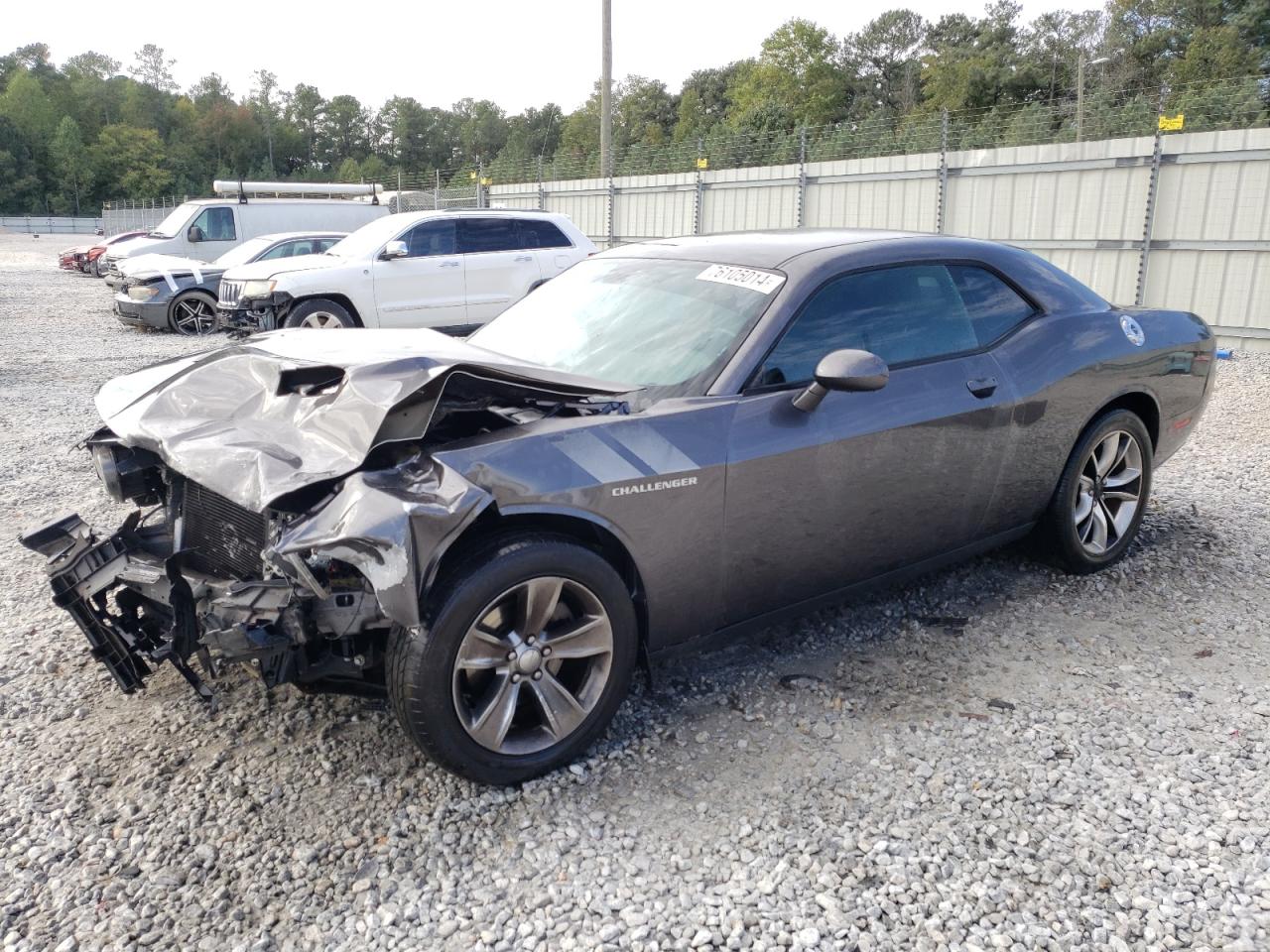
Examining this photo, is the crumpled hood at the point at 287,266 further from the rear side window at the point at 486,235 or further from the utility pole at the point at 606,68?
the utility pole at the point at 606,68

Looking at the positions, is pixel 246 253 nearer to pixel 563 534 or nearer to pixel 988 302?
pixel 988 302

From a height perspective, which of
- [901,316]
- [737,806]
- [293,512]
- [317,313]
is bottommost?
[737,806]

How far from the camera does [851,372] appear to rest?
10.2 ft

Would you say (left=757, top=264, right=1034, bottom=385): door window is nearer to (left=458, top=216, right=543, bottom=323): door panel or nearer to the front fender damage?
the front fender damage

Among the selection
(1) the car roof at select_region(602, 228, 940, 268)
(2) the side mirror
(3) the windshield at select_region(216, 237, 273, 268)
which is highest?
(1) the car roof at select_region(602, 228, 940, 268)

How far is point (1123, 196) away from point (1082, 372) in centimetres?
1004

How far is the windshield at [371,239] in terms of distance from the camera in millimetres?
11562

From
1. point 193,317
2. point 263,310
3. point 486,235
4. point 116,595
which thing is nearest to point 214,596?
point 116,595

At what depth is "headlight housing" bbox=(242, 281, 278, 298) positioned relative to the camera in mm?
11109

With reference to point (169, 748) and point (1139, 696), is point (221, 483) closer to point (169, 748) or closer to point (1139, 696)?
point (169, 748)

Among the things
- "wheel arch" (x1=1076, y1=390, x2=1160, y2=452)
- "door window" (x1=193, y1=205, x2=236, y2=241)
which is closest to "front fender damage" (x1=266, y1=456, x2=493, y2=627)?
"wheel arch" (x1=1076, y1=390, x2=1160, y2=452)

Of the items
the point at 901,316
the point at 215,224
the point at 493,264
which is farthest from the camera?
the point at 215,224

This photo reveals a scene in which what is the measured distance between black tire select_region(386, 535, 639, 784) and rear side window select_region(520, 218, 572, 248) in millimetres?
9987

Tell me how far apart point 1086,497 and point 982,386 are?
1022 millimetres
